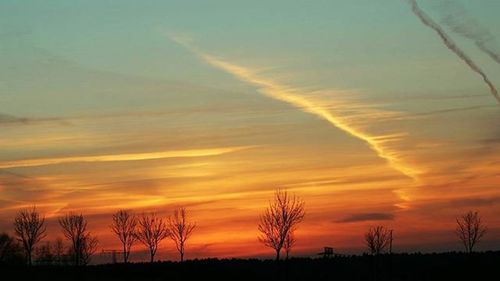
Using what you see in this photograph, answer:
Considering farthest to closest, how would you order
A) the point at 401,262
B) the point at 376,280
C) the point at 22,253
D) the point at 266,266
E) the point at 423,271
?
the point at 22,253
the point at 401,262
the point at 266,266
the point at 423,271
the point at 376,280

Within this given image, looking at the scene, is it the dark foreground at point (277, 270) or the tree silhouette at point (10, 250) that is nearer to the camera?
the dark foreground at point (277, 270)

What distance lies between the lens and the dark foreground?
87.5 metres

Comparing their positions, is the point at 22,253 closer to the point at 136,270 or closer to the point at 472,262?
the point at 136,270

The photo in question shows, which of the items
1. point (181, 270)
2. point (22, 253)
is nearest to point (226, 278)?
point (181, 270)

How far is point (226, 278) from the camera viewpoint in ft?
289

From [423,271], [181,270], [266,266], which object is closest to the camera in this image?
[181,270]

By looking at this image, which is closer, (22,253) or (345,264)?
(345,264)

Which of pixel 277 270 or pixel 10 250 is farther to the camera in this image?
pixel 10 250

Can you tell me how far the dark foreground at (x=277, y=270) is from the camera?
87500 millimetres

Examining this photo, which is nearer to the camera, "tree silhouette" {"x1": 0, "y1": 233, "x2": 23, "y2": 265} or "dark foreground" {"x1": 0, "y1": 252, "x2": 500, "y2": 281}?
"dark foreground" {"x1": 0, "y1": 252, "x2": 500, "y2": 281}

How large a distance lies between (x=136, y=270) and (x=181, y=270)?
19.8 ft

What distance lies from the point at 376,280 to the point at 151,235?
3121cm

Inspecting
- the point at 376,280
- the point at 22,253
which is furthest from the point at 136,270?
the point at 22,253

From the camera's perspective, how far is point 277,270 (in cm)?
8256
